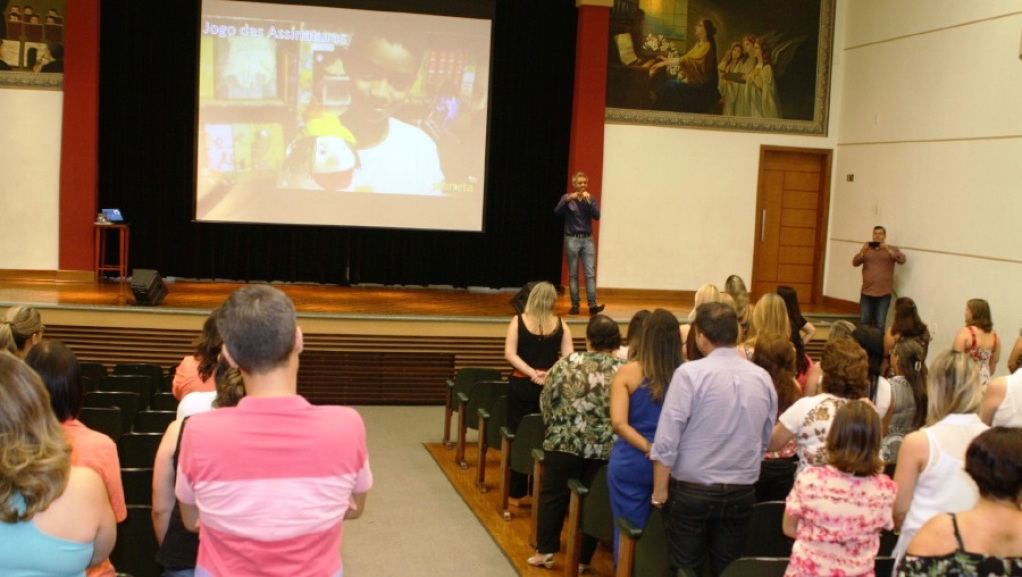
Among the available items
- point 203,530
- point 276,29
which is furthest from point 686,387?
point 276,29

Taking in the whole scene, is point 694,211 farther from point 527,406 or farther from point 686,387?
point 686,387

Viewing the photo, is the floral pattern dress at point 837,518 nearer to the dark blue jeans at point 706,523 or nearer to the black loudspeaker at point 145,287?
the dark blue jeans at point 706,523

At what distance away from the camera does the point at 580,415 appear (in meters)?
4.93

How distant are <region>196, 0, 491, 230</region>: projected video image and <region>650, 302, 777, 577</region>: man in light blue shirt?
28.9 feet

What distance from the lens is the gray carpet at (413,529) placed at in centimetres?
545

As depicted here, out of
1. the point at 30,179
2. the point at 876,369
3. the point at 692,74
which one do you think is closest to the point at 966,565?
the point at 876,369

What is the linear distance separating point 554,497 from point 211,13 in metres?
8.79

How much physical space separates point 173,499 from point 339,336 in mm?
6835

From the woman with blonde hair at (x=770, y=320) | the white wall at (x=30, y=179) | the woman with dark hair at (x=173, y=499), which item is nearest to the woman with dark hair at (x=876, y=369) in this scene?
the woman with blonde hair at (x=770, y=320)

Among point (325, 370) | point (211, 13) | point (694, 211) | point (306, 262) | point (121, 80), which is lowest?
point (325, 370)

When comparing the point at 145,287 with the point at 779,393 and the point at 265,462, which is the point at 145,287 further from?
the point at 265,462

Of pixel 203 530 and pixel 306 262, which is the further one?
pixel 306 262

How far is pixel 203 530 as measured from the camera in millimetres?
2234

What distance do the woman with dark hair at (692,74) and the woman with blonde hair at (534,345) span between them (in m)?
7.37
